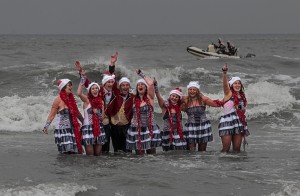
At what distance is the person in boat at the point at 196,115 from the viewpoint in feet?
31.6

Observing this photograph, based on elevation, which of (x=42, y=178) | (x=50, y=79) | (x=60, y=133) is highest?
(x=50, y=79)

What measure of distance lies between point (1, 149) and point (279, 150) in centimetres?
A: 538

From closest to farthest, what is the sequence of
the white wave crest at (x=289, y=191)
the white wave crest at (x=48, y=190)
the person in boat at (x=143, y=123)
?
the white wave crest at (x=48, y=190) → the white wave crest at (x=289, y=191) → the person in boat at (x=143, y=123)

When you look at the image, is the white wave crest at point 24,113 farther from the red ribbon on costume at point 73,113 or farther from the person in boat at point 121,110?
the red ribbon on costume at point 73,113

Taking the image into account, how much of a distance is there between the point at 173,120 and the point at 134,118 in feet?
2.32

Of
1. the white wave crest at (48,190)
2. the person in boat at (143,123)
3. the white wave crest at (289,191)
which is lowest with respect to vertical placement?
the white wave crest at (289,191)

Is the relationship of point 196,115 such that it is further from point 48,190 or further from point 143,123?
point 48,190

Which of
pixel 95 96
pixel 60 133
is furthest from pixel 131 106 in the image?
pixel 60 133

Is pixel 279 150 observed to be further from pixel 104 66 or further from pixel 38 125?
pixel 104 66

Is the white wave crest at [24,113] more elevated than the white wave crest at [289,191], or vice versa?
the white wave crest at [24,113]

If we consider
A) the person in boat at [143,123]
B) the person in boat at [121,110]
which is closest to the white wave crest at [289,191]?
the person in boat at [143,123]

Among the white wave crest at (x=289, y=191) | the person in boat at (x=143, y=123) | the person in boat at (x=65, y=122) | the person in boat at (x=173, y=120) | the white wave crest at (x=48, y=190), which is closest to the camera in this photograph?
the white wave crest at (x=48, y=190)

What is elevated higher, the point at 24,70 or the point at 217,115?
the point at 24,70

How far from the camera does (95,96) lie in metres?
9.25
